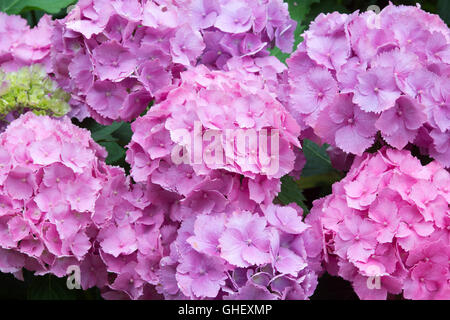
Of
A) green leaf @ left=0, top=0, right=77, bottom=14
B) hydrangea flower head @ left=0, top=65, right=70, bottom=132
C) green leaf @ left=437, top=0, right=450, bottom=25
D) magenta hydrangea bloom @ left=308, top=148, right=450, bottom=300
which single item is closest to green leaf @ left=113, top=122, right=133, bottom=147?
hydrangea flower head @ left=0, top=65, right=70, bottom=132

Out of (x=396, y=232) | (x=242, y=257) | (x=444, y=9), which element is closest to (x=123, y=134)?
(x=242, y=257)

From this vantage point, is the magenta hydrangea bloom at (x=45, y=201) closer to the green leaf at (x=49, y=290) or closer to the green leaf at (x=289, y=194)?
the green leaf at (x=49, y=290)

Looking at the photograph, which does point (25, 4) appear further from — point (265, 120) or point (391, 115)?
point (391, 115)

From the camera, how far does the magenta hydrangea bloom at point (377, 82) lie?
1.17m

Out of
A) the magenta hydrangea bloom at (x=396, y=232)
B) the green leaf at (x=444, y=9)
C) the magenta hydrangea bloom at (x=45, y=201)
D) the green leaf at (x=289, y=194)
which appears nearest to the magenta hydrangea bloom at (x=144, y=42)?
the magenta hydrangea bloom at (x=45, y=201)

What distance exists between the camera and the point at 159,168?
122cm

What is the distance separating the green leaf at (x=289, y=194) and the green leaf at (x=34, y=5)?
0.70 meters

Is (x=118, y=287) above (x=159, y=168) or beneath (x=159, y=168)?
beneath

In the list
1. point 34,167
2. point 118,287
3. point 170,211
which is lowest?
point 118,287

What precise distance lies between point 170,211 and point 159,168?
95mm

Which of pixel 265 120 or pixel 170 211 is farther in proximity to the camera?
pixel 170 211

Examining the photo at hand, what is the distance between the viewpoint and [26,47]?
1562 mm
